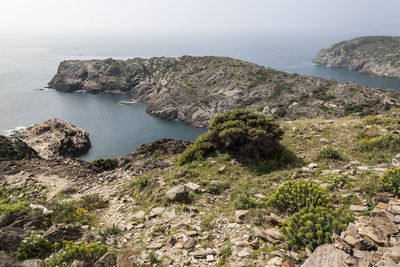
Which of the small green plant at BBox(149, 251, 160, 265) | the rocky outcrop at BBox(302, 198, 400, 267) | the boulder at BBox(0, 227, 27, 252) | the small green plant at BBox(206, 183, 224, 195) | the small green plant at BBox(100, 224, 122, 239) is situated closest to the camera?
the rocky outcrop at BBox(302, 198, 400, 267)

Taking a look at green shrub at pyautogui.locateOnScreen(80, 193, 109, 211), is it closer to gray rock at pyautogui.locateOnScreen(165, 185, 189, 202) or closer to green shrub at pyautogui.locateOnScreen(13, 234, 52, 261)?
gray rock at pyautogui.locateOnScreen(165, 185, 189, 202)

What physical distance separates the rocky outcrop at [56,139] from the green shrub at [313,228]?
215 feet

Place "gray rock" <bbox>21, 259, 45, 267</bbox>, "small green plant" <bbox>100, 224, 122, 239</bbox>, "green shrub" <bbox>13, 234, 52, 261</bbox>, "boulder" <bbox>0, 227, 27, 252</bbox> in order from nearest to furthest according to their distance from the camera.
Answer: "gray rock" <bbox>21, 259, 45, 267</bbox> → "green shrub" <bbox>13, 234, 52, 261</bbox> → "boulder" <bbox>0, 227, 27, 252</bbox> → "small green plant" <bbox>100, 224, 122, 239</bbox>

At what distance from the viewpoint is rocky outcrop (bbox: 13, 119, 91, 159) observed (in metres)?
62.1

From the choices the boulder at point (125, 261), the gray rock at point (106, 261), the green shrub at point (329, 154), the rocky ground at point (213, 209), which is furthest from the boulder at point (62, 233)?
the green shrub at point (329, 154)

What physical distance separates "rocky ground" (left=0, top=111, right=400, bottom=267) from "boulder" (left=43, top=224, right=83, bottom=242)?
0.04 meters

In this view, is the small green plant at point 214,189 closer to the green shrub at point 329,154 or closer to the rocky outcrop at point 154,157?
the green shrub at point 329,154

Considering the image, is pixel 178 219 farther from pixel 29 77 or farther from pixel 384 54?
pixel 384 54

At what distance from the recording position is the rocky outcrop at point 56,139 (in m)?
62.1

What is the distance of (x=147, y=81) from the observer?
131 m

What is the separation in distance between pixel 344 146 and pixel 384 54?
242 meters

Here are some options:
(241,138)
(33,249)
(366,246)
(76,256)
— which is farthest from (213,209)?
(241,138)

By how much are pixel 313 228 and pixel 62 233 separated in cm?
915

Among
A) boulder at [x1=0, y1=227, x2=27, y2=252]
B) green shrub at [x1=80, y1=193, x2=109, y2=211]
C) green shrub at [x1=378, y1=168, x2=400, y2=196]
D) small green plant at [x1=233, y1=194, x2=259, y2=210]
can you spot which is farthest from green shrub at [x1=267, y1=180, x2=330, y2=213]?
green shrub at [x1=80, y1=193, x2=109, y2=211]
